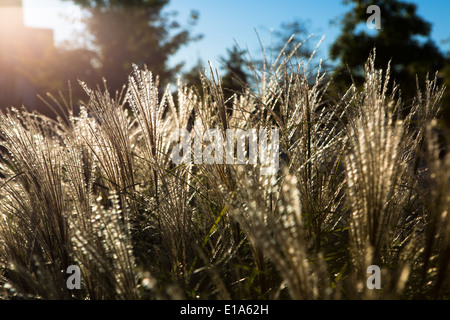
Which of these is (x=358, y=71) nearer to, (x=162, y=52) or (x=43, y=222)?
(x=162, y=52)

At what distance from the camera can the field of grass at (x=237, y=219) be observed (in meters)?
0.85

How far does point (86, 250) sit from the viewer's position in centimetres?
Answer: 94

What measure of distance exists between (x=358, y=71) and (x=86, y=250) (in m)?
16.9

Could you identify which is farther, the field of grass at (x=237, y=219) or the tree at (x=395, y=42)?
the tree at (x=395, y=42)

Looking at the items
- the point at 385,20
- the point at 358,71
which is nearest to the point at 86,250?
the point at 358,71

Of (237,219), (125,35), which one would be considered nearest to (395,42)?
(125,35)

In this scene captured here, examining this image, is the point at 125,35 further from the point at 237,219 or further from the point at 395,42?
the point at 237,219

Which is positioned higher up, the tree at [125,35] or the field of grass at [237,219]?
the tree at [125,35]

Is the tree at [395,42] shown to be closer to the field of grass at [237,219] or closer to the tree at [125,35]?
the tree at [125,35]

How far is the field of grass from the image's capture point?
0.85 meters

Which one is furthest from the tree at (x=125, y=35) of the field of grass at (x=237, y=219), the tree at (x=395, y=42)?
the field of grass at (x=237, y=219)

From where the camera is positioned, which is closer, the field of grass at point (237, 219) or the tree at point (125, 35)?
the field of grass at point (237, 219)

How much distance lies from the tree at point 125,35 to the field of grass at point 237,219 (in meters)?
17.9

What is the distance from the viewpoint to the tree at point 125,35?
19156 mm
